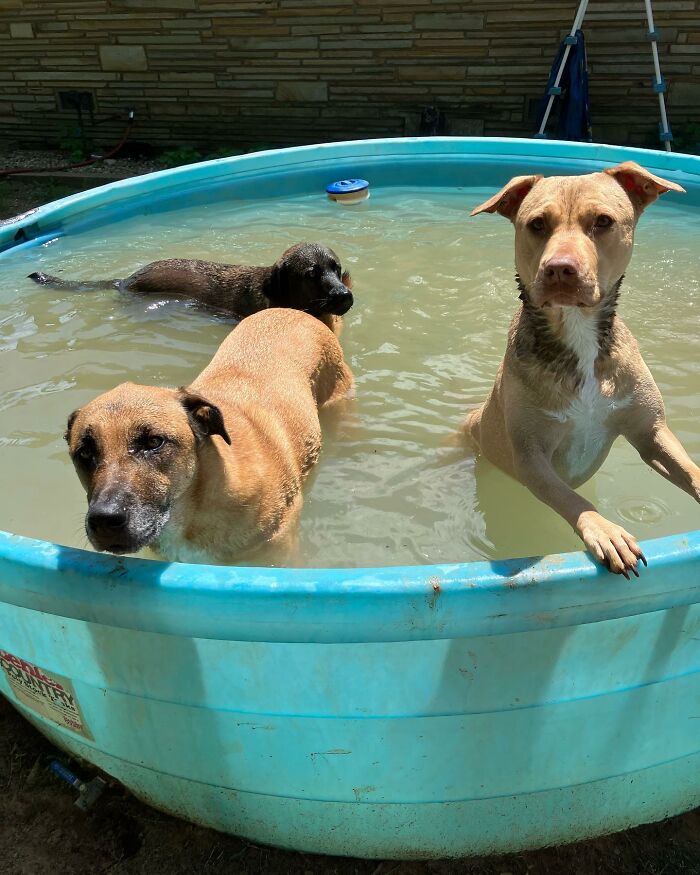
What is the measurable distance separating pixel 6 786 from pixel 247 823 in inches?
42.2

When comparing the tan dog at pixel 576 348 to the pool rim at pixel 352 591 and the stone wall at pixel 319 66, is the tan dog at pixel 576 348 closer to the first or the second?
the pool rim at pixel 352 591

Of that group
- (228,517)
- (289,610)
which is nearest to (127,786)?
(228,517)

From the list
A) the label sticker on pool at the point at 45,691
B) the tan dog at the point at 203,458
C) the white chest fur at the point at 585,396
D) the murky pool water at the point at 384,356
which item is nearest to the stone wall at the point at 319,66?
the murky pool water at the point at 384,356

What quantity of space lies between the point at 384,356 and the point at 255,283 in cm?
151

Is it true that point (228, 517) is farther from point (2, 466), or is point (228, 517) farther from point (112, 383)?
point (112, 383)

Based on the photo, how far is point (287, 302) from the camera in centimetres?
679

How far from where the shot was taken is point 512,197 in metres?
3.82

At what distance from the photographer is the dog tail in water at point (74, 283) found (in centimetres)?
752

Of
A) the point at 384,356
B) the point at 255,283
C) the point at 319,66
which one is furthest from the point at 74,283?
the point at 319,66

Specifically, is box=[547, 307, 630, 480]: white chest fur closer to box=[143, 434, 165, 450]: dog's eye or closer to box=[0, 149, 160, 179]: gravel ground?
box=[143, 434, 165, 450]: dog's eye

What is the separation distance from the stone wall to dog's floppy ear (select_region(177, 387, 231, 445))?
33.5 feet

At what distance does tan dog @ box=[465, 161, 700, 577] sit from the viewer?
3.32 meters

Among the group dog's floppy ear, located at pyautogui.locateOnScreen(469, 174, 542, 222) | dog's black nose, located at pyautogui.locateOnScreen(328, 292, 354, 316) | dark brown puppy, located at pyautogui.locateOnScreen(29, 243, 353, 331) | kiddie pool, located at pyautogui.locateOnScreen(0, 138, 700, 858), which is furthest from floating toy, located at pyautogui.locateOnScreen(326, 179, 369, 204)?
kiddie pool, located at pyautogui.locateOnScreen(0, 138, 700, 858)

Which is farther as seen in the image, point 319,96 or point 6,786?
point 319,96
